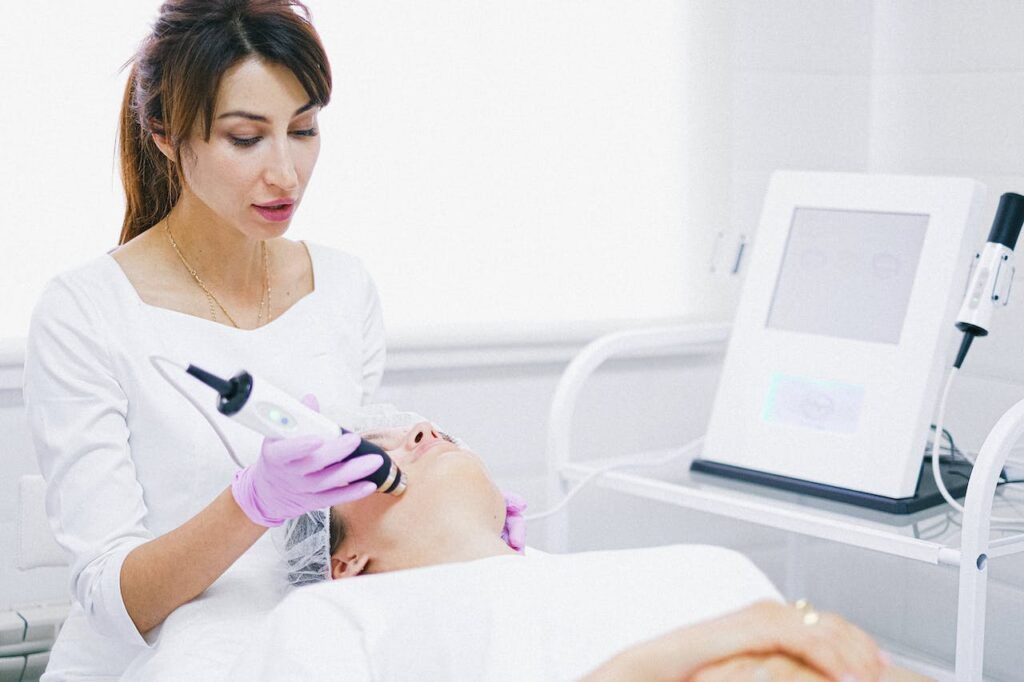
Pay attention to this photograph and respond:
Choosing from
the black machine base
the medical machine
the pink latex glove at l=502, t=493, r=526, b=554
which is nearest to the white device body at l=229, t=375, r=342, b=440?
the medical machine

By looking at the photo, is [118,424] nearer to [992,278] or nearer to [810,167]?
[992,278]

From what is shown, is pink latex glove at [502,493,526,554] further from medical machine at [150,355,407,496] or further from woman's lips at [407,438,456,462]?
medical machine at [150,355,407,496]

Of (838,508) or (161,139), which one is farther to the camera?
(838,508)

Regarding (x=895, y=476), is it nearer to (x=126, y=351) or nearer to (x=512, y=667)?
(x=512, y=667)

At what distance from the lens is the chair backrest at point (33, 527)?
5.12ft

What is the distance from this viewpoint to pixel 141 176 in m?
1.60

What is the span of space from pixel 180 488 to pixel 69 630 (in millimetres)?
216

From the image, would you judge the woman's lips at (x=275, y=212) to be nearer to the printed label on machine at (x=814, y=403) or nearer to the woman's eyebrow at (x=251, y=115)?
the woman's eyebrow at (x=251, y=115)

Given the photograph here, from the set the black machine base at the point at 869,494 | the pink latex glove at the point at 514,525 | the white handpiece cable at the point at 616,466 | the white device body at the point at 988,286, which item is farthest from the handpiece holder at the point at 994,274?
the pink latex glove at the point at 514,525

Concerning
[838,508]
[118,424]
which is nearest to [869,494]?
[838,508]

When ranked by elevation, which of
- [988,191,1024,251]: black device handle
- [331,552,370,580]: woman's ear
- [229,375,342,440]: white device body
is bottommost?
[331,552,370,580]: woman's ear

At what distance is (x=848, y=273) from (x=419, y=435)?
0.84 metres

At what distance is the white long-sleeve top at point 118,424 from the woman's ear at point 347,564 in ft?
0.39

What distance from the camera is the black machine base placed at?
5.66ft
